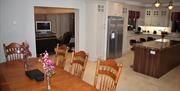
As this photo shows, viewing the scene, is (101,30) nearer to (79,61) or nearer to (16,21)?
(16,21)

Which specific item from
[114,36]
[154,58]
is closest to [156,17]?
[114,36]

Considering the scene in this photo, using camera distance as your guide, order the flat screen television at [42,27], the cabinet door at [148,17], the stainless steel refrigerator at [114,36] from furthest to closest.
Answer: the cabinet door at [148,17] < the flat screen television at [42,27] < the stainless steel refrigerator at [114,36]

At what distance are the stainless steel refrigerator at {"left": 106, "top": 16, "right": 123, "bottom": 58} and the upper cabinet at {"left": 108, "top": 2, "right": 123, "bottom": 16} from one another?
0.16 metres

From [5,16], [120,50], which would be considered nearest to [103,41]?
[120,50]

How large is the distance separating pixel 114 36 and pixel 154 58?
6.91ft

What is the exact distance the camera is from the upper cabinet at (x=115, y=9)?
5.81 m

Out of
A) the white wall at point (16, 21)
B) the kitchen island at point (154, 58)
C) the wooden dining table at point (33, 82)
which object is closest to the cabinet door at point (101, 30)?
the kitchen island at point (154, 58)

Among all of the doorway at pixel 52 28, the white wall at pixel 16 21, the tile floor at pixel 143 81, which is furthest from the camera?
the doorway at pixel 52 28

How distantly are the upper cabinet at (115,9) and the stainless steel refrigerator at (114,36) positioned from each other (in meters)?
0.16

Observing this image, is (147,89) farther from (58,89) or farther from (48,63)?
(48,63)

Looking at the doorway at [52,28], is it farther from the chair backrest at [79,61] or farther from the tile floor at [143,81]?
the chair backrest at [79,61]

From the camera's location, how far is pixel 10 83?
1.91 m

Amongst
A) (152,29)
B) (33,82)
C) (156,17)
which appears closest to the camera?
(33,82)

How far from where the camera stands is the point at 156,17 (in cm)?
811
